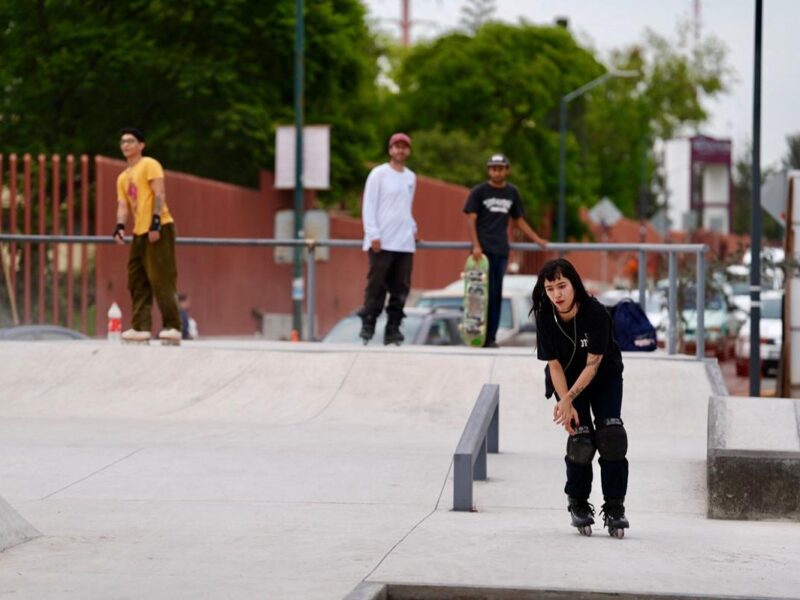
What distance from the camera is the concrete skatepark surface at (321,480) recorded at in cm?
810

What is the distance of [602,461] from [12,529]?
292cm

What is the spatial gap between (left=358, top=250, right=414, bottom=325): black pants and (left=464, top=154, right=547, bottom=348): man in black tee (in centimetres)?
66

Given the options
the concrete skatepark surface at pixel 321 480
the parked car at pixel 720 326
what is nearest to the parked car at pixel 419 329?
the concrete skatepark surface at pixel 321 480

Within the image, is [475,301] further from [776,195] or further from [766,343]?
[766,343]

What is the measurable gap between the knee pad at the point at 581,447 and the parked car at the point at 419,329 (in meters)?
9.95

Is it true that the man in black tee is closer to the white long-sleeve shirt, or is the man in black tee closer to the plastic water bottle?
the white long-sleeve shirt

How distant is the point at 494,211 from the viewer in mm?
17078

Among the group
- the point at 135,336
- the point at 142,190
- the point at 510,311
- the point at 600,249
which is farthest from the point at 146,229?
the point at 510,311

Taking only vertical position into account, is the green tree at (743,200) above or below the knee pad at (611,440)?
above

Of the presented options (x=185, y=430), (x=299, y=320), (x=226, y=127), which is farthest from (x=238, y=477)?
(x=226, y=127)

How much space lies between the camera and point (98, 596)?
7488mm

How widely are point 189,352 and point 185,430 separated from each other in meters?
2.90

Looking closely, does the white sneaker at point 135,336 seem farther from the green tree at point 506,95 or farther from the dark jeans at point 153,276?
the green tree at point 506,95

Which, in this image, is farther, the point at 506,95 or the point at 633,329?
the point at 506,95
